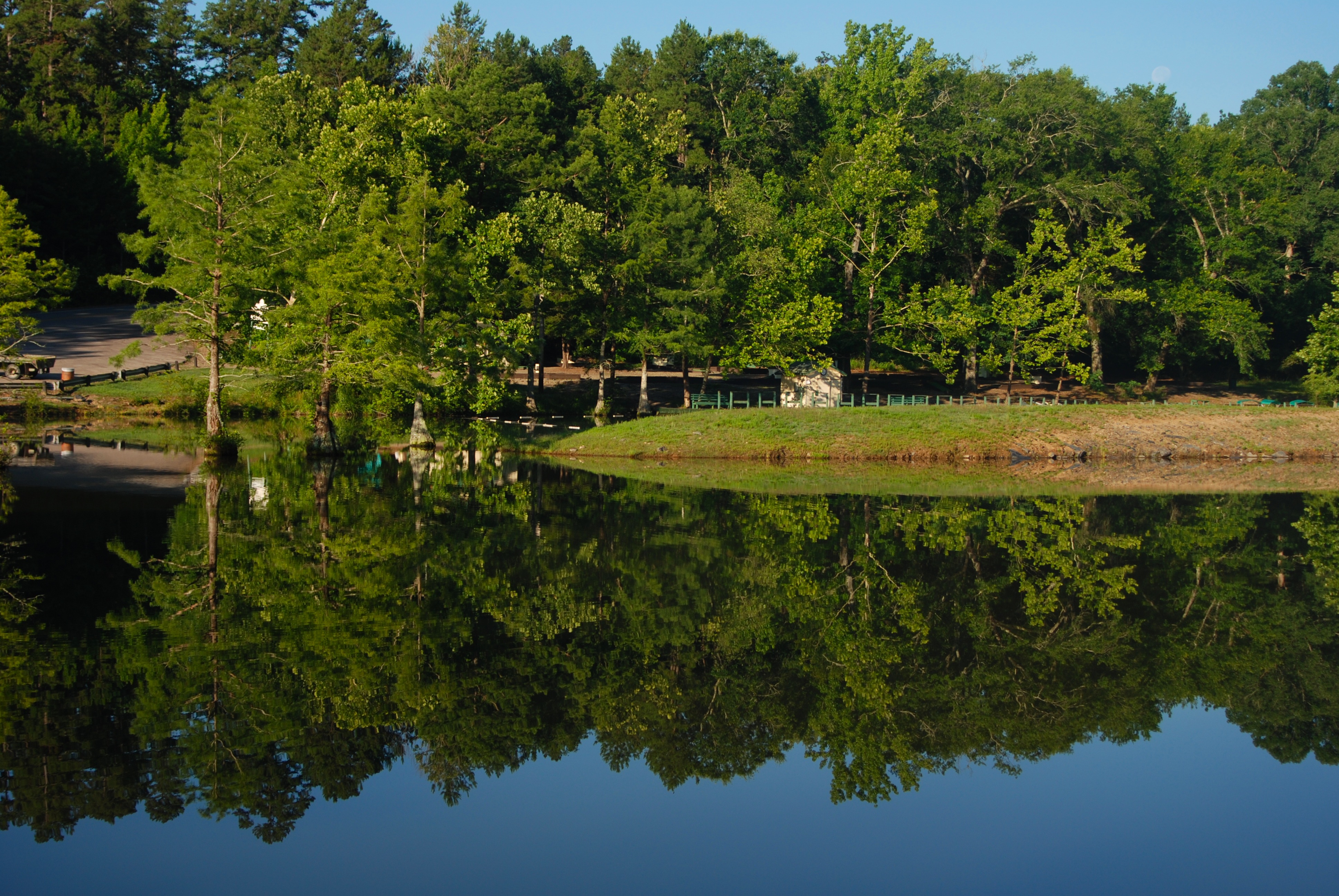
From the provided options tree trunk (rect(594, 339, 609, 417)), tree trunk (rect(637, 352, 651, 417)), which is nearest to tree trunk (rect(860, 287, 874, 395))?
tree trunk (rect(637, 352, 651, 417))

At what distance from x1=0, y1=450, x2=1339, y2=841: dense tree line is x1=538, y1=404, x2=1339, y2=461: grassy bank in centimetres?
1662

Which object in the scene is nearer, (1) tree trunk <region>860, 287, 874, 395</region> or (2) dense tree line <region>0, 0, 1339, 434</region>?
(2) dense tree line <region>0, 0, 1339, 434</region>

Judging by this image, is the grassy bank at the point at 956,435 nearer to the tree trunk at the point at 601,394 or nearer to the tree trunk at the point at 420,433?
the tree trunk at the point at 420,433

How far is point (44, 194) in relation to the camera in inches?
2933

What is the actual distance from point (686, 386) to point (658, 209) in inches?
388

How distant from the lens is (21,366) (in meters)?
51.8

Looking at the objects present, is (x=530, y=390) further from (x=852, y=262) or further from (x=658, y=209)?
(x=852, y=262)

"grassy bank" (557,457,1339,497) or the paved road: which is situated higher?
the paved road

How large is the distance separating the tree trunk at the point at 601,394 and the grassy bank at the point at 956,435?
33.1 feet

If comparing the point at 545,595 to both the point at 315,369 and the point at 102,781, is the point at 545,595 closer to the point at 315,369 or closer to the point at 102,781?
the point at 102,781

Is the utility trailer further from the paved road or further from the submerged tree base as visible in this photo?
the submerged tree base

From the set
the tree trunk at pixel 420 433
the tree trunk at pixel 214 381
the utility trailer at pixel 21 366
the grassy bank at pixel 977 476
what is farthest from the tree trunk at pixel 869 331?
the utility trailer at pixel 21 366

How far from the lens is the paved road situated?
5638cm

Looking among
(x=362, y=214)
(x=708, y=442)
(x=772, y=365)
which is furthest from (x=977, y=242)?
(x=362, y=214)
